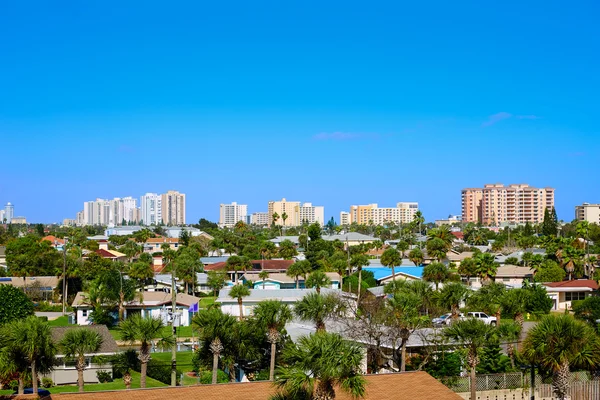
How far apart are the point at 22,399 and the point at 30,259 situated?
163 ft

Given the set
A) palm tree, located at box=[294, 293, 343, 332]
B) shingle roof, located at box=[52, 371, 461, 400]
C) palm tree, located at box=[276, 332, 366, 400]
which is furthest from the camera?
palm tree, located at box=[294, 293, 343, 332]

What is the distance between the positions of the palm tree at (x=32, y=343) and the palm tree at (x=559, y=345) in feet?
51.4

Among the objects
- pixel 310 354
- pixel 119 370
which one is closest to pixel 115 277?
pixel 119 370

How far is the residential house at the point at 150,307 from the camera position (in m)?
49.6

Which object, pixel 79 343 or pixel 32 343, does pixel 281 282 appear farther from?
pixel 32 343

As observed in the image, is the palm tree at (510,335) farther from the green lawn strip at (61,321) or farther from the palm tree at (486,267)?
the green lawn strip at (61,321)

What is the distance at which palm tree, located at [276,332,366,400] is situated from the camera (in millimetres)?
16422

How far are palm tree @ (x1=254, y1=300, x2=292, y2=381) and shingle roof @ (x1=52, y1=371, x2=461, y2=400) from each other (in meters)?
5.76

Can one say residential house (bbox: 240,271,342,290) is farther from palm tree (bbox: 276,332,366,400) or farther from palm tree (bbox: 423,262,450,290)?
palm tree (bbox: 276,332,366,400)

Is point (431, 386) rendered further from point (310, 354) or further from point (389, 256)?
point (389, 256)

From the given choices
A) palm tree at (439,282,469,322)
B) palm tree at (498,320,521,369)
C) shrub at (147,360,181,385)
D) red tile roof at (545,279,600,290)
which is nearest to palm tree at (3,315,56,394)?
shrub at (147,360,181,385)

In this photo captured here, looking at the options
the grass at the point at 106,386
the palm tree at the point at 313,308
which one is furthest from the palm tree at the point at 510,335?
the grass at the point at 106,386

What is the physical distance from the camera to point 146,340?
24938 mm

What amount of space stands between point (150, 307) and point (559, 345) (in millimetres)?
36211
